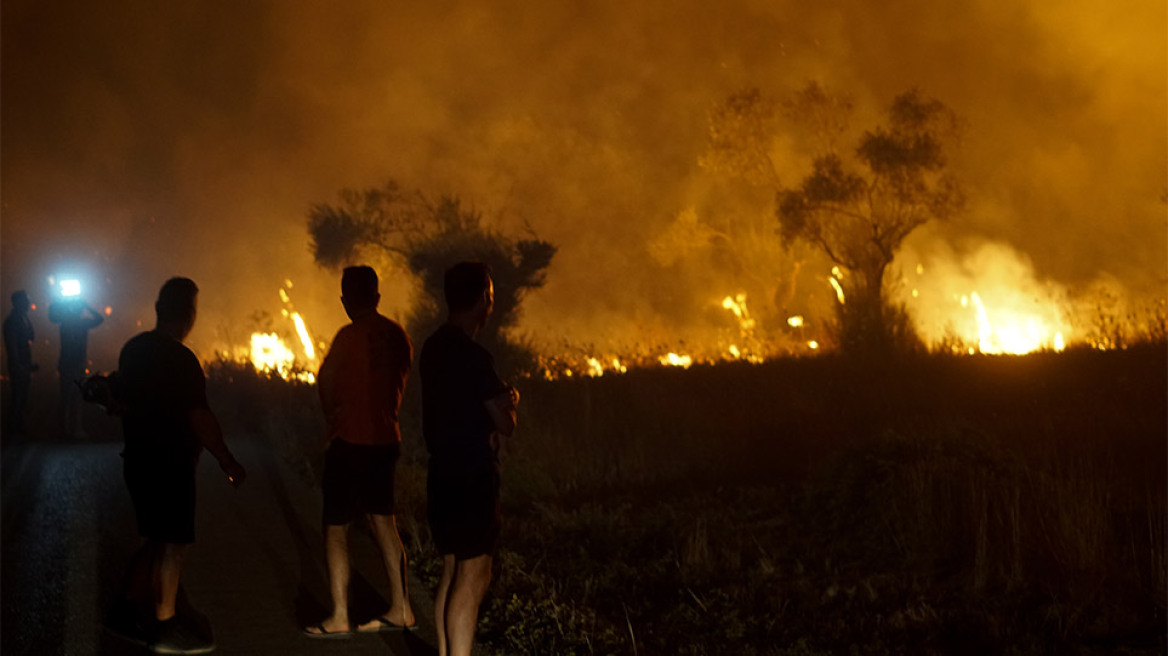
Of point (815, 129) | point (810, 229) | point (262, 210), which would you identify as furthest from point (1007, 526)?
point (262, 210)

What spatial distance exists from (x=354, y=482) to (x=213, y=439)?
74 cm

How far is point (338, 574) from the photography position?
20.9 ft

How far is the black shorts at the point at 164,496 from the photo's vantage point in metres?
6.21

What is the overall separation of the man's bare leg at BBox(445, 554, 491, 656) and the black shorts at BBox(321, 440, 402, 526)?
3.87 feet

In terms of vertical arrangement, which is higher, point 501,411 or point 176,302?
point 176,302

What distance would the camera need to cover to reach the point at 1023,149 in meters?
45.5

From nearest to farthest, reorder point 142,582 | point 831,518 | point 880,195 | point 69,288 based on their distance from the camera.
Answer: point 142,582, point 831,518, point 69,288, point 880,195

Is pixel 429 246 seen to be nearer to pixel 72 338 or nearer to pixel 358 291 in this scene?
pixel 72 338

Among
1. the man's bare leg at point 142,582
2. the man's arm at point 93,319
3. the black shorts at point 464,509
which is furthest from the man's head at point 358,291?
the man's arm at point 93,319

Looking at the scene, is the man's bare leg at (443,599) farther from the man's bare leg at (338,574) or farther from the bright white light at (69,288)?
the bright white light at (69,288)

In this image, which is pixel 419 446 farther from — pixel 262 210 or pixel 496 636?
pixel 262 210

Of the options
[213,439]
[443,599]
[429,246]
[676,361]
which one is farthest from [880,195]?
[443,599]

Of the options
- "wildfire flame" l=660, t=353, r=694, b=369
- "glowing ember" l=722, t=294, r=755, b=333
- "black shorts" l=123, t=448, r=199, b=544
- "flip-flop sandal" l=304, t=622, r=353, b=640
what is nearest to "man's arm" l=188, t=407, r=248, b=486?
"black shorts" l=123, t=448, r=199, b=544

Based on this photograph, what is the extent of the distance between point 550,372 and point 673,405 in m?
4.11
